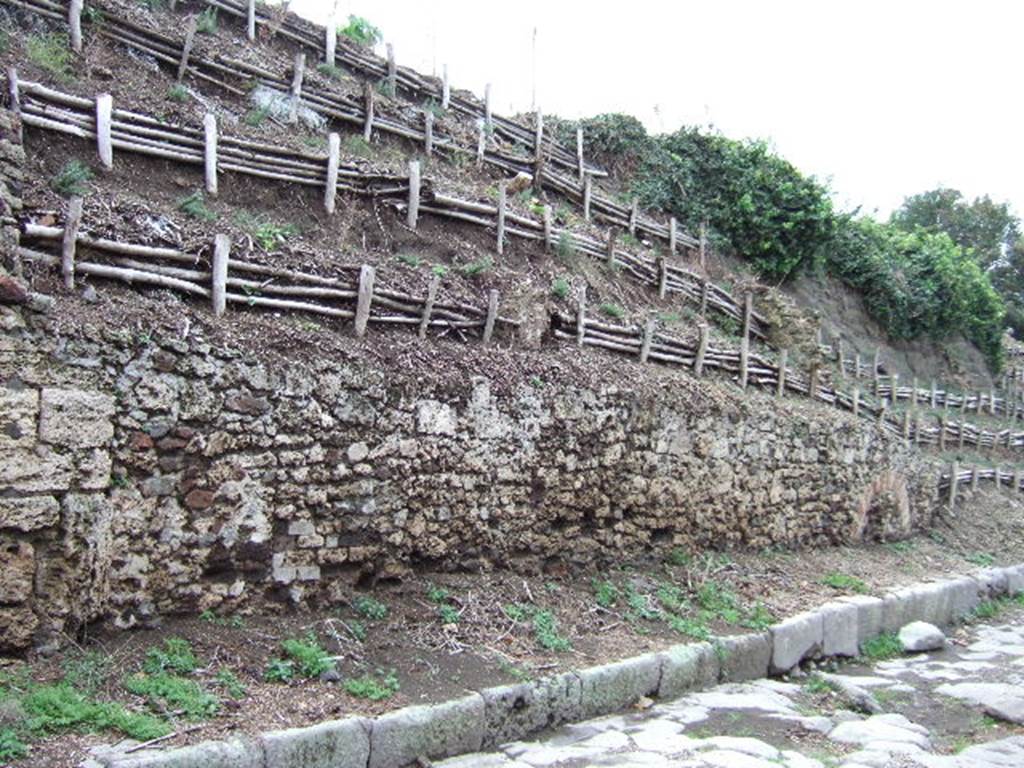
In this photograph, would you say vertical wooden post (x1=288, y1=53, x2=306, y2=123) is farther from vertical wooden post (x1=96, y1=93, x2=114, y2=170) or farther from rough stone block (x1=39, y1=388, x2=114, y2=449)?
rough stone block (x1=39, y1=388, x2=114, y2=449)

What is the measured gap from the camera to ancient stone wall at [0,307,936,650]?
4.59m

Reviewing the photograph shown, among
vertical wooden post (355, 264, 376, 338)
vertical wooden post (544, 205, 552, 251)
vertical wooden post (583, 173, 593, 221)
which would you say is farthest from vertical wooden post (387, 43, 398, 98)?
vertical wooden post (355, 264, 376, 338)

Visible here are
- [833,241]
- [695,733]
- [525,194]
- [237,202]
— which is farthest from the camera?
[833,241]

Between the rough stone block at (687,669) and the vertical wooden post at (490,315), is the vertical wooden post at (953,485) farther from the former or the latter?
the vertical wooden post at (490,315)

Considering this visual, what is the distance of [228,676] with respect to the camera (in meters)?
4.77

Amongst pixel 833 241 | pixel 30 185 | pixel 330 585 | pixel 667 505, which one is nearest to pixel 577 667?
pixel 330 585

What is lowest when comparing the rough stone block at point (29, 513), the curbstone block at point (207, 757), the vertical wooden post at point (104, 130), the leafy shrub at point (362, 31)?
the curbstone block at point (207, 757)

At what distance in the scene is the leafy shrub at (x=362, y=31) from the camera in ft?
44.3

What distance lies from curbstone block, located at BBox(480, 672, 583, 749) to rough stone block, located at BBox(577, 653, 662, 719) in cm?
9

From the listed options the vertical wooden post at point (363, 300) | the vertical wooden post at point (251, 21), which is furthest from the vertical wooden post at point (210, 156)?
the vertical wooden post at point (251, 21)

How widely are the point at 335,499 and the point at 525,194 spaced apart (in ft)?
21.1

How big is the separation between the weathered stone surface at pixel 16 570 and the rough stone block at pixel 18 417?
1.58 ft

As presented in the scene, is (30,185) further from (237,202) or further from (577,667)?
(577,667)

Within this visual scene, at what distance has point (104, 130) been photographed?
6.98 meters
